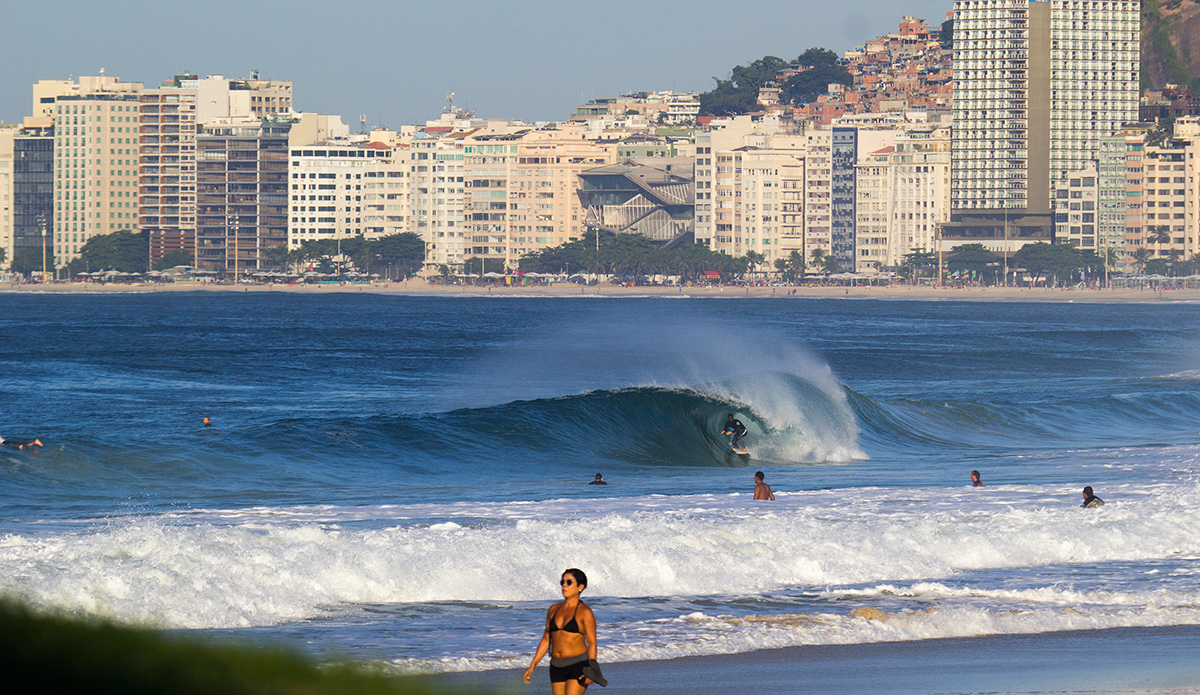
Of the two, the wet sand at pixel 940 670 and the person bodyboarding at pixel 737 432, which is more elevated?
the person bodyboarding at pixel 737 432

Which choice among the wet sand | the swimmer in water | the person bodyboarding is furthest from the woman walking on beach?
the person bodyboarding

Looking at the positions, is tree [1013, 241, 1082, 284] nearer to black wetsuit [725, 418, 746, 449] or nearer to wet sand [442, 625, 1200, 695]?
black wetsuit [725, 418, 746, 449]

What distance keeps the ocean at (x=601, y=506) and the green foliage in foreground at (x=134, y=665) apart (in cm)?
195

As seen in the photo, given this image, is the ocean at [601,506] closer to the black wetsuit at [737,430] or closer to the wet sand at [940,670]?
the wet sand at [940,670]

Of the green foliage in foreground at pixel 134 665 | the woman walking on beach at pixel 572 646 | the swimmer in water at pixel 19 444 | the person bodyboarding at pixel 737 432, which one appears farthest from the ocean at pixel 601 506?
the woman walking on beach at pixel 572 646

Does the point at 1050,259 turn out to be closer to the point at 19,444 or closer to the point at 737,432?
the point at 737,432

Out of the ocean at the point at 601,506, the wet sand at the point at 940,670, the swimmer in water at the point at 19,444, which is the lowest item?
the wet sand at the point at 940,670

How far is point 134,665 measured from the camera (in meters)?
2.50

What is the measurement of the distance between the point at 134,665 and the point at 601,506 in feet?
56.6

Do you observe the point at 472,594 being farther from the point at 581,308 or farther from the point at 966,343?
the point at 581,308

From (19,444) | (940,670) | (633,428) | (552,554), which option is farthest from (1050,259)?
(940,670)

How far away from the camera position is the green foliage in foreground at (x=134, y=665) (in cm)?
246

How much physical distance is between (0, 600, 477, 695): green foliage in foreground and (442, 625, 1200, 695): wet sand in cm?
686

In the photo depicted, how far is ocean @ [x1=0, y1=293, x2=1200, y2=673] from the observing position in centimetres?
1232
